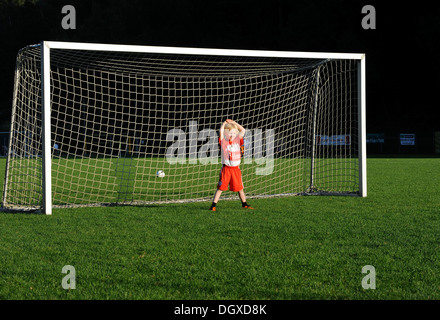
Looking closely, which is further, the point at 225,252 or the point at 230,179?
the point at 230,179

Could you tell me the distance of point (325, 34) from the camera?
35594 millimetres

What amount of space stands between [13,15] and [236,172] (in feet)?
156

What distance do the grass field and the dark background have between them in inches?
1075

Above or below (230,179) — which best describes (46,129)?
above

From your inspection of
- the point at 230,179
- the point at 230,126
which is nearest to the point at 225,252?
the point at 230,179

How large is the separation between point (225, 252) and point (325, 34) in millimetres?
33056

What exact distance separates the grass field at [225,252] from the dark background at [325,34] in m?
27.3

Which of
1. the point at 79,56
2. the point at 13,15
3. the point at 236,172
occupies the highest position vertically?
the point at 13,15

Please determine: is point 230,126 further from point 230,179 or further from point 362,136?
point 362,136

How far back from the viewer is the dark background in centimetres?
3381

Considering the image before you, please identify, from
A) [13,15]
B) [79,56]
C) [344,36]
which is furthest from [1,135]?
[79,56]

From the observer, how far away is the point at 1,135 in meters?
45.3

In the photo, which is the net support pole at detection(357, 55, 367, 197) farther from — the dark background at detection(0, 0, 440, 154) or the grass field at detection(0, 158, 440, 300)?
the dark background at detection(0, 0, 440, 154)
